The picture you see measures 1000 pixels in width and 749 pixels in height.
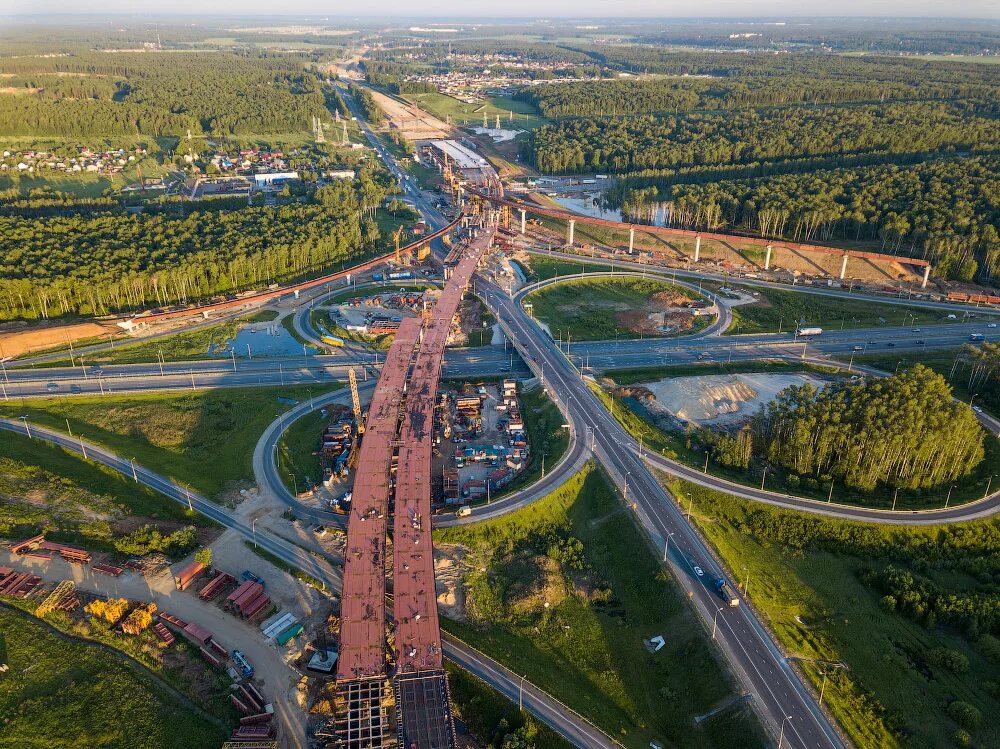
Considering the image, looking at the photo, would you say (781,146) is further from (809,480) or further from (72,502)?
(72,502)

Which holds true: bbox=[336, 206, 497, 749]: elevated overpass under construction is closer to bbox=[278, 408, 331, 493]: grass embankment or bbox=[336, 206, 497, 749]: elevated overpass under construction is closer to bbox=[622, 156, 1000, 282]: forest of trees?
bbox=[278, 408, 331, 493]: grass embankment

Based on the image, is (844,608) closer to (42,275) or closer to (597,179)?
(42,275)

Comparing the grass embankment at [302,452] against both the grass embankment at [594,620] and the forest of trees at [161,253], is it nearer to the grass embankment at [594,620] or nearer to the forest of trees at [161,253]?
the grass embankment at [594,620]

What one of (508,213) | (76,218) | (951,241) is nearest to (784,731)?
(951,241)

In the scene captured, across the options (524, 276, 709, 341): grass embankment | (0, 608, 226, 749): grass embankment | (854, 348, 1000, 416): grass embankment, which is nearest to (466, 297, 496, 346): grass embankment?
(524, 276, 709, 341): grass embankment

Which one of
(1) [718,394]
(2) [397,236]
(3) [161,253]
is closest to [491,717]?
(1) [718,394]

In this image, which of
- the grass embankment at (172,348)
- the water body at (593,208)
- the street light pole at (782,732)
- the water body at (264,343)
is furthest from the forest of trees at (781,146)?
the street light pole at (782,732)
